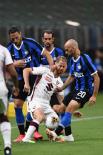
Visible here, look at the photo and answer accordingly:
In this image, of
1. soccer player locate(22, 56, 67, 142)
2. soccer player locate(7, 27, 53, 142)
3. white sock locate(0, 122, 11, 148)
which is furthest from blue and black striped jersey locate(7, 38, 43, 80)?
white sock locate(0, 122, 11, 148)

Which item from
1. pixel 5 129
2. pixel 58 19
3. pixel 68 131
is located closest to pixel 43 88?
pixel 68 131

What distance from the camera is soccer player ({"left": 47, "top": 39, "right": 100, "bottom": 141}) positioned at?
12.4 metres

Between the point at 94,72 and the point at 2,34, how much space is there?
54.8ft

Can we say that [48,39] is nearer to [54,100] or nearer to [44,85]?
[44,85]

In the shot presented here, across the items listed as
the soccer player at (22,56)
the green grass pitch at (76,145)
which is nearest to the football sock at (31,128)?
the green grass pitch at (76,145)

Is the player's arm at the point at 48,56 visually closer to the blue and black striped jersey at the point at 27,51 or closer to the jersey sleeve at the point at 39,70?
the blue and black striped jersey at the point at 27,51

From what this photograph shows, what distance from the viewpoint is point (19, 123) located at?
43.7ft

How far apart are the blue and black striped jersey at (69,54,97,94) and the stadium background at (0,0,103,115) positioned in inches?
625

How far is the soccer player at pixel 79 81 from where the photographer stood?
1239 cm

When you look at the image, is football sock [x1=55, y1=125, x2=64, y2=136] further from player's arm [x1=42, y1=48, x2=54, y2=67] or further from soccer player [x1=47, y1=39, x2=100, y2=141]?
player's arm [x1=42, y1=48, x2=54, y2=67]

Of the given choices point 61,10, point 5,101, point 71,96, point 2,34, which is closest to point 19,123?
point 71,96

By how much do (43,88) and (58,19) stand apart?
18644 millimetres

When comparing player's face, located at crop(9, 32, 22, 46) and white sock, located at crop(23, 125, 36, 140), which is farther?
player's face, located at crop(9, 32, 22, 46)

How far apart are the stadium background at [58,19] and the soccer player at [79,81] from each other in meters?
15.9
